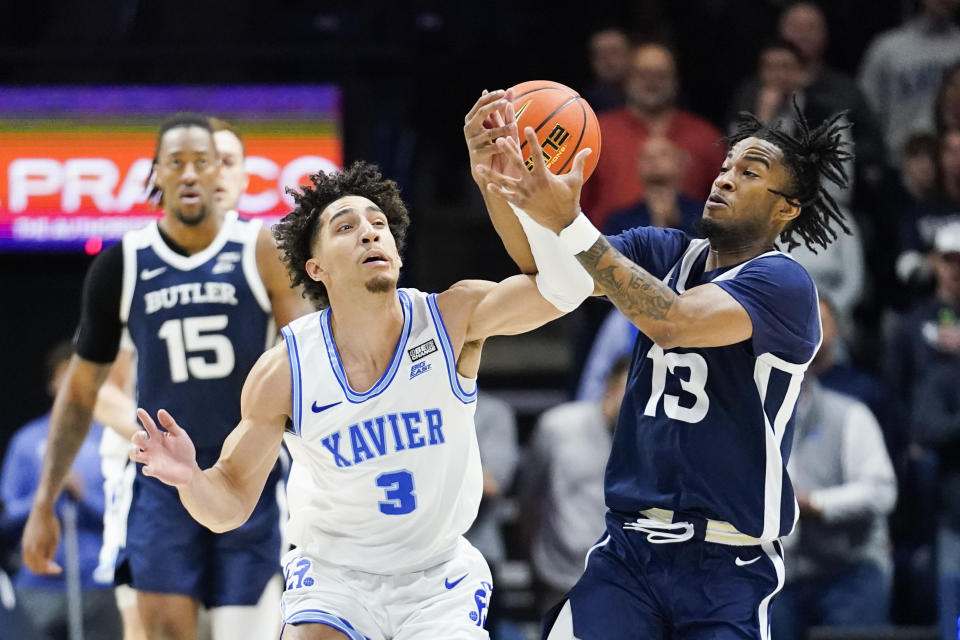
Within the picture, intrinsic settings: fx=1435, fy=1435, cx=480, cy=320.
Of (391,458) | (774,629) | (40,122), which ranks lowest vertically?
(774,629)

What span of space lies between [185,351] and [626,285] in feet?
5.83

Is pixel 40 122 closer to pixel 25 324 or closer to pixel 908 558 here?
pixel 25 324

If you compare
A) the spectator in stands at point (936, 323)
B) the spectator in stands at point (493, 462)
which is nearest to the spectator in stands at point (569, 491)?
the spectator in stands at point (493, 462)

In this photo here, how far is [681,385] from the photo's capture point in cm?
410

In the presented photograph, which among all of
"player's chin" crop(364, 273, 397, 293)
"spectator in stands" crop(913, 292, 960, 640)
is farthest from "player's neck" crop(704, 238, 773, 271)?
"spectator in stands" crop(913, 292, 960, 640)

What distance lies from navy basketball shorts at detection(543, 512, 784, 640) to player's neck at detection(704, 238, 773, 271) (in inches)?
32.6

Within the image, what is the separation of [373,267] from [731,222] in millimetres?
1059

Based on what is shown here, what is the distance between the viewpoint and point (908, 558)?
737cm

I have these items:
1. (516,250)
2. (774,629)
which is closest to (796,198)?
(516,250)

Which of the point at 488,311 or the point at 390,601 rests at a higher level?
the point at 488,311

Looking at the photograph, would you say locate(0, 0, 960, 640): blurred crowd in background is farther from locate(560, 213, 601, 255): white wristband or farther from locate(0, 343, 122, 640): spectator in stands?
locate(560, 213, 601, 255): white wristband

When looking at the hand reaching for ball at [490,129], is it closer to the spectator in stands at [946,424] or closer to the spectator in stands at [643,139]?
the spectator in stands at [946,424]

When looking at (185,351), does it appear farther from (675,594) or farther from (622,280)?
(675,594)

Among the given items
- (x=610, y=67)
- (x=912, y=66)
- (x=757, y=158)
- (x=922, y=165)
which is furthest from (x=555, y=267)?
(x=912, y=66)
